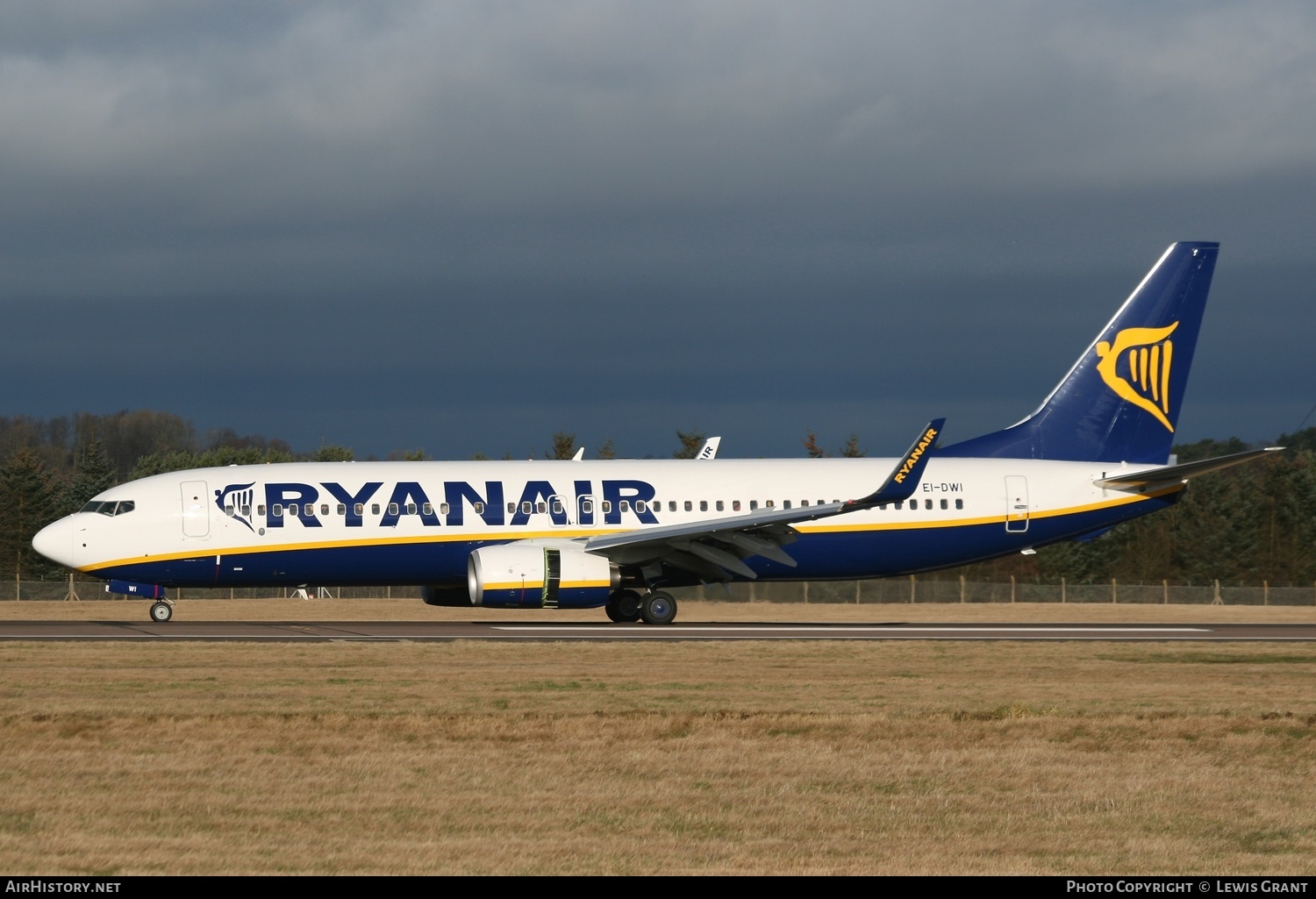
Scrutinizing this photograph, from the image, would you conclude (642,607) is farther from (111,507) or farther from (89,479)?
(89,479)

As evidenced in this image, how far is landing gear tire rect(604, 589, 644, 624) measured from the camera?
3491 cm

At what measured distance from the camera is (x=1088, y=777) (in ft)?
46.1

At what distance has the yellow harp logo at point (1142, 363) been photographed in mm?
38469

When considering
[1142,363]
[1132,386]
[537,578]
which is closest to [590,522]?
[537,578]

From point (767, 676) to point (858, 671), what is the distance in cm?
151

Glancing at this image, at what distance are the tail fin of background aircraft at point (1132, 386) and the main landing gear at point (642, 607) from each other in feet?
26.8

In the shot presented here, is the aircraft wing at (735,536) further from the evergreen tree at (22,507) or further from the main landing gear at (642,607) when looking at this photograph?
the evergreen tree at (22,507)

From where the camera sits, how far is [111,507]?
3400cm

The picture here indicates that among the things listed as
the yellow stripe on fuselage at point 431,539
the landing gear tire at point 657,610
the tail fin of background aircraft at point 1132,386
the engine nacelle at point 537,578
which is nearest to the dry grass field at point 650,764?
the engine nacelle at point 537,578

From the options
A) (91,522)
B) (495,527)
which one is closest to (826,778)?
(495,527)

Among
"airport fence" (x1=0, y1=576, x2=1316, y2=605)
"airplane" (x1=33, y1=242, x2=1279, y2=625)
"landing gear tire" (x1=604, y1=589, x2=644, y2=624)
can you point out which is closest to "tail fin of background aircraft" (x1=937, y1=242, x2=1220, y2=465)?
"airplane" (x1=33, y1=242, x2=1279, y2=625)

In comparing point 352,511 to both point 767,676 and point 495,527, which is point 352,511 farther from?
point 767,676

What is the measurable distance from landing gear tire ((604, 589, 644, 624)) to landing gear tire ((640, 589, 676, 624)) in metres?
0.76

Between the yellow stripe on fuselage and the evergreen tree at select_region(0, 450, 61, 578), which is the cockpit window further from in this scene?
the evergreen tree at select_region(0, 450, 61, 578)
